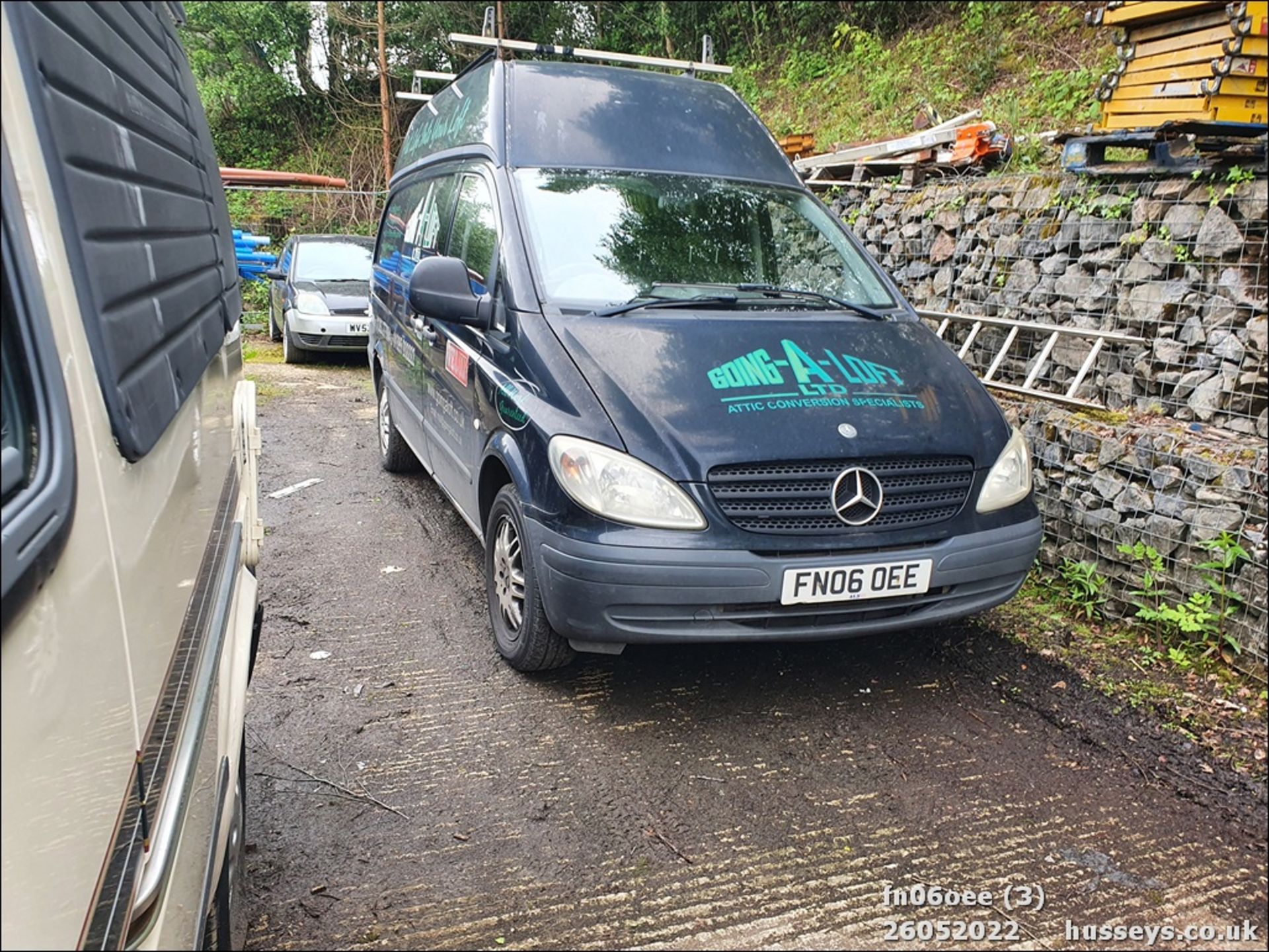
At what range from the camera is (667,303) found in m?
3.75

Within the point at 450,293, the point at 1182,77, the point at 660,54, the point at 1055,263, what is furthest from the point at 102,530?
the point at 660,54

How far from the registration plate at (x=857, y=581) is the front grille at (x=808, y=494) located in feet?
0.44

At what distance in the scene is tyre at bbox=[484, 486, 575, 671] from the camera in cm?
341

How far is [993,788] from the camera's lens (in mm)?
3008

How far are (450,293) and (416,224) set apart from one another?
1.98 meters

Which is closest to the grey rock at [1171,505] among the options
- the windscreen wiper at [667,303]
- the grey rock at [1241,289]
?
the grey rock at [1241,289]

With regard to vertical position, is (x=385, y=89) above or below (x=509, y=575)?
above

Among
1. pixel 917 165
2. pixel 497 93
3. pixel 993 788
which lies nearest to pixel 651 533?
pixel 993 788

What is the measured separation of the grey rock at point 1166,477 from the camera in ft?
12.9

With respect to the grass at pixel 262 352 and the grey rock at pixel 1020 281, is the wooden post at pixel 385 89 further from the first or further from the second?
the grey rock at pixel 1020 281

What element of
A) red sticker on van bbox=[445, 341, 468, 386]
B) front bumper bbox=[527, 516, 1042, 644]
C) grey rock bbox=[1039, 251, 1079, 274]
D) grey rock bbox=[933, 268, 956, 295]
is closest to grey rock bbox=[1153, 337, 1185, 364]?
grey rock bbox=[1039, 251, 1079, 274]

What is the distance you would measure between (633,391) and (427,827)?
156 centimetres

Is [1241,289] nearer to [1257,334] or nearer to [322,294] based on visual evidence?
[1257,334]

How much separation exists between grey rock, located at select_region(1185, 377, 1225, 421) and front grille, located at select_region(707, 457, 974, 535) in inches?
70.8
